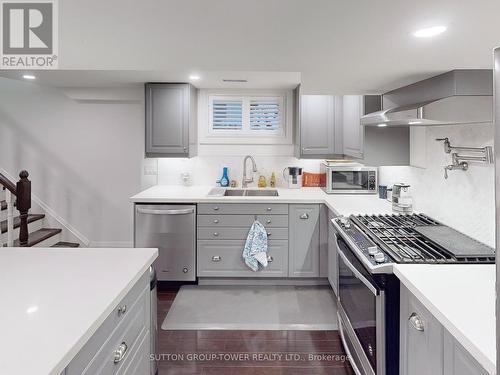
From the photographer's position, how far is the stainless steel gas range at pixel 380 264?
67.4 inches

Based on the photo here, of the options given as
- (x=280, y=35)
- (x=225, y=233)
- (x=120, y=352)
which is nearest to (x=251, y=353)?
(x=225, y=233)

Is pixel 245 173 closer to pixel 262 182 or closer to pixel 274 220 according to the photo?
pixel 262 182

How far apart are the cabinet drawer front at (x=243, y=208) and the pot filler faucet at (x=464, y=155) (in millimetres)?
1640

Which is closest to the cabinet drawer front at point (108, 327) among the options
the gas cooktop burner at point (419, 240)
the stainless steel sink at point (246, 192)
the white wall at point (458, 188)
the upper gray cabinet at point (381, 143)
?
the gas cooktop burner at point (419, 240)

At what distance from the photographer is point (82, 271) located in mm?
1476

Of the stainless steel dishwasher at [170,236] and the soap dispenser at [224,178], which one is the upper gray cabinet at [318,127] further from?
the stainless steel dishwasher at [170,236]

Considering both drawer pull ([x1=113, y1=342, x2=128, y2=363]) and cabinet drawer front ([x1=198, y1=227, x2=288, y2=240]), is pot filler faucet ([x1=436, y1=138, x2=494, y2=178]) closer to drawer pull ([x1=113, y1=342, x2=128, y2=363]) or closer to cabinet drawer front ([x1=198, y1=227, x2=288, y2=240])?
cabinet drawer front ([x1=198, y1=227, x2=288, y2=240])

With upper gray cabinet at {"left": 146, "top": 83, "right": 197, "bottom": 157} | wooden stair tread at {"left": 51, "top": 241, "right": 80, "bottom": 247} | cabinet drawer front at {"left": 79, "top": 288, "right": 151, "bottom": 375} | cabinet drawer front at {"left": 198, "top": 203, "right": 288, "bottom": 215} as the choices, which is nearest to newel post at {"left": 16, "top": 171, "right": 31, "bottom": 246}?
wooden stair tread at {"left": 51, "top": 241, "right": 80, "bottom": 247}

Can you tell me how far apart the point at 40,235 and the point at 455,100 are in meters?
4.38

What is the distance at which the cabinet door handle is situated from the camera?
1.42m

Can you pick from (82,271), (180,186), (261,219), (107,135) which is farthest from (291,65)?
(107,135)

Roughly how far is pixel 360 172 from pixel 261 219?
1.14 meters

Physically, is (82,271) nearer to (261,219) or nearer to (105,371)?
(105,371)

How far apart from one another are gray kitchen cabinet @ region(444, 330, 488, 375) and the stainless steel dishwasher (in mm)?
2692
